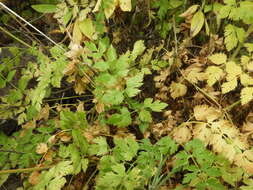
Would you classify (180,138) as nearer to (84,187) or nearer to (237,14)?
(84,187)

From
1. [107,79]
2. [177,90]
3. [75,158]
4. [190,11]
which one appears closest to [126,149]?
[75,158]

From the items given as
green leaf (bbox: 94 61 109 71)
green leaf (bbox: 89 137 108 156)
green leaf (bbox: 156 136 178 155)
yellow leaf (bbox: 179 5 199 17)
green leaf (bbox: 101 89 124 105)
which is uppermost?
yellow leaf (bbox: 179 5 199 17)

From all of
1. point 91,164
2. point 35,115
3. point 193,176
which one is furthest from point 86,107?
point 193,176

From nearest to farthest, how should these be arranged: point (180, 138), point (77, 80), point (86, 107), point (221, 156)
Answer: point (221, 156), point (180, 138), point (77, 80), point (86, 107)

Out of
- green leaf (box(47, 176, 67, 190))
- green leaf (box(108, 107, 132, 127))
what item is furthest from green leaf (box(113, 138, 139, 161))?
green leaf (box(47, 176, 67, 190))

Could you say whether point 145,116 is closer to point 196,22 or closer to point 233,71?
point 233,71

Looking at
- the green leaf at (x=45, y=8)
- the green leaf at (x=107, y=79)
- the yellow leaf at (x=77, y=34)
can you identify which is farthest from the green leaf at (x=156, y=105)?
the green leaf at (x=45, y=8)

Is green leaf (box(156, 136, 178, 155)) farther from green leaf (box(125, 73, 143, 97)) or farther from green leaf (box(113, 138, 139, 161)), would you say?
green leaf (box(125, 73, 143, 97))

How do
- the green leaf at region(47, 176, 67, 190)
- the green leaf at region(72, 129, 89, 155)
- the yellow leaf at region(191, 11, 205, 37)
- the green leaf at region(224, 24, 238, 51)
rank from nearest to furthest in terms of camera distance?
1. the green leaf at region(47, 176, 67, 190)
2. the green leaf at region(72, 129, 89, 155)
3. the green leaf at region(224, 24, 238, 51)
4. the yellow leaf at region(191, 11, 205, 37)
